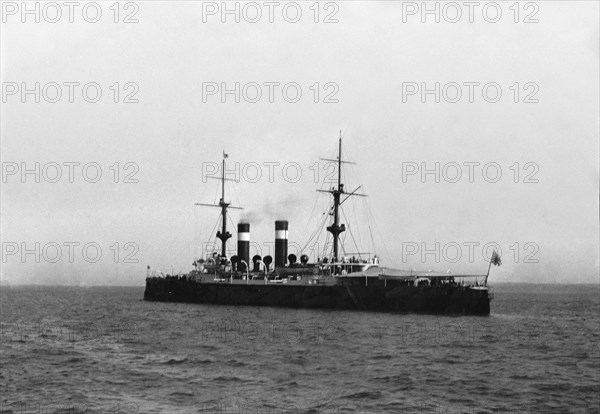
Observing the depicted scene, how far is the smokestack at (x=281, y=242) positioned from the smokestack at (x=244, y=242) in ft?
16.7

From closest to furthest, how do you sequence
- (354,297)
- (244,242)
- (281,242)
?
(354,297) < (281,242) < (244,242)

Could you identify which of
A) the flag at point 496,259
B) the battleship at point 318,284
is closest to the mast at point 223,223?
the battleship at point 318,284

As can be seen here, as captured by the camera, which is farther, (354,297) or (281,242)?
(281,242)

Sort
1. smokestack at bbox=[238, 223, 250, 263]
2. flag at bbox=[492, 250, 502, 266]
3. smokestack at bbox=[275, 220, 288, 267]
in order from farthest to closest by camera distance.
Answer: smokestack at bbox=[238, 223, 250, 263], smokestack at bbox=[275, 220, 288, 267], flag at bbox=[492, 250, 502, 266]

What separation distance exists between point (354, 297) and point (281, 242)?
1411 centimetres

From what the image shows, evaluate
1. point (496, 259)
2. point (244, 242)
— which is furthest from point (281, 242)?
point (496, 259)

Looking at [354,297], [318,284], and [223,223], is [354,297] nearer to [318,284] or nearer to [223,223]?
[318,284]

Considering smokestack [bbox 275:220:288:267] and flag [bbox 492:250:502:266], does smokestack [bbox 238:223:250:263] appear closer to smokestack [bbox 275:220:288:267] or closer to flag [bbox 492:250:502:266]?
smokestack [bbox 275:220:288:267]

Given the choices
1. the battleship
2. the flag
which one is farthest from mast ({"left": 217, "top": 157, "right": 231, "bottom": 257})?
the flag

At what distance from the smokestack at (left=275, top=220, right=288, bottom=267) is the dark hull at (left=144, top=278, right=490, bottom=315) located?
12.6 feet

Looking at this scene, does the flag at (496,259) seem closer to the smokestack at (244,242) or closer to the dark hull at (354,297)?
the dark hull at (354,297)

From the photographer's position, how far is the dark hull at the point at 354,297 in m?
53.2

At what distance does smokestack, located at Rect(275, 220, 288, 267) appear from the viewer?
225 feet

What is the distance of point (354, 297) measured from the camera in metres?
57.2
